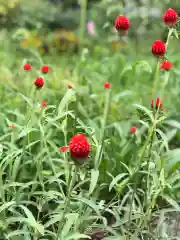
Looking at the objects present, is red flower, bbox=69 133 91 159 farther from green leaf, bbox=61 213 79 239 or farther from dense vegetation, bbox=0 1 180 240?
green leaf, bbox=61 213 79 239

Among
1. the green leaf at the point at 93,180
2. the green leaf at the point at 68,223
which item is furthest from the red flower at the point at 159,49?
the green leaf at the point at 68,223

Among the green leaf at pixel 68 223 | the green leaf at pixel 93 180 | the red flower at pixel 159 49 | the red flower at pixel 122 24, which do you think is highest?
the red flower at pixel 122 24

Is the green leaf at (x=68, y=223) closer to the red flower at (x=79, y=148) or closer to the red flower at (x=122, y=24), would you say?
the red flower at (x=79, y=148)

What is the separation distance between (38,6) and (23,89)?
26.8 ft

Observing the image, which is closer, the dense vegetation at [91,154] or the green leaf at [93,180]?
the green leaf at [93,180]

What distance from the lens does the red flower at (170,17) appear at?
2018mm

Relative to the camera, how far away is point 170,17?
6.64ft

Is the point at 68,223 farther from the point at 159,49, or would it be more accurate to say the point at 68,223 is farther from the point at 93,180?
the point at 159,49

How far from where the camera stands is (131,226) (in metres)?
2.30

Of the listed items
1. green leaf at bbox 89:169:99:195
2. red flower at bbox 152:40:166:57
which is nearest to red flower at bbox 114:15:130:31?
red flower at bbox 152:40:166:57

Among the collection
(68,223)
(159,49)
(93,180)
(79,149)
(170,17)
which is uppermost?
(170,17)

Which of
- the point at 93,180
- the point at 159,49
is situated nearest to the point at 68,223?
the point at 93,180

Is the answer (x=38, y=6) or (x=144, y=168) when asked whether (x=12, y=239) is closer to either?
(x=144, y=168)

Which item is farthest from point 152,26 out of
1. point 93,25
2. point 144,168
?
point 144,168
